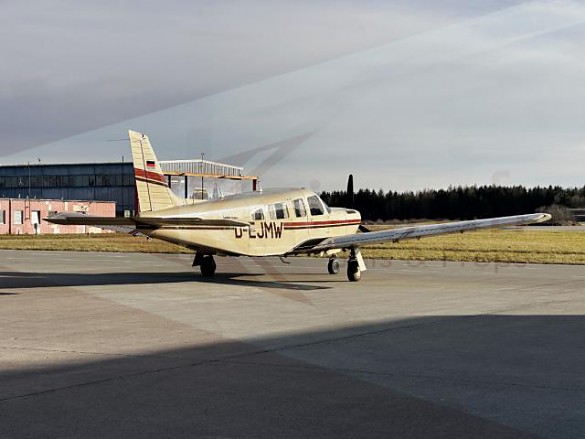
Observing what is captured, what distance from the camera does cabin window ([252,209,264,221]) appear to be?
24027 mm

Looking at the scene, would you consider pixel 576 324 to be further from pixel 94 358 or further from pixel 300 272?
pixel 300 272

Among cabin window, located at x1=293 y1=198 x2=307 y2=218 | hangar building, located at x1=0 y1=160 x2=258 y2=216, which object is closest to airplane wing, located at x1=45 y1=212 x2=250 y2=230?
cabin window, located at x1=293 y1=198 x2=307 y2=218

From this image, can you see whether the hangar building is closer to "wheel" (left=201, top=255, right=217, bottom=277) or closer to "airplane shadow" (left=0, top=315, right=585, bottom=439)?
"wheel" (left=201, top=255, right=217, bottom=277)

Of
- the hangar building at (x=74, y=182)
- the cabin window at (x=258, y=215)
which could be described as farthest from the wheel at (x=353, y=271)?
the hangar building at (x=74, y=182)

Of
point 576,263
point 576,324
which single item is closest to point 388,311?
point 576,324

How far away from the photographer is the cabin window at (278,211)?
2464 cm

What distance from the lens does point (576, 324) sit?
568 inches

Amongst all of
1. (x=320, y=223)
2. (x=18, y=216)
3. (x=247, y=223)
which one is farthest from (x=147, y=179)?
(x=18, y=216)

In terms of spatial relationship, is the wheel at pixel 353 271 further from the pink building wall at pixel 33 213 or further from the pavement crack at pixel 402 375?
the pink building wall at pixel 33 213

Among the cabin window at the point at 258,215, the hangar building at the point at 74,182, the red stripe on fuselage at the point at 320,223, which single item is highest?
the hangar building at the point at 74,182

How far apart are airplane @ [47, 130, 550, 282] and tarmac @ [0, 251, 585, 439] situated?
6.07ft

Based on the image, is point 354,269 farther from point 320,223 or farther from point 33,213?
point 33,213

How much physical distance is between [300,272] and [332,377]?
19477 mm

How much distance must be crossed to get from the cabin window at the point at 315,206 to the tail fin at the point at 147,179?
16.3ft
